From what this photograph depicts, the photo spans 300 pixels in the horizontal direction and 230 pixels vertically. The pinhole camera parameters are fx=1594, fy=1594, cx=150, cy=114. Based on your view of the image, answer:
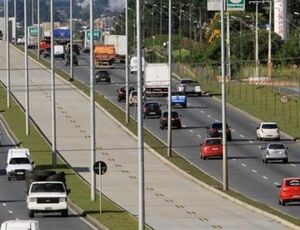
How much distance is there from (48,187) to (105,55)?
323ft

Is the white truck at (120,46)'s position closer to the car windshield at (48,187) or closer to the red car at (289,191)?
the red car at (289,191)

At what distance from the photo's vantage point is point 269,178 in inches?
3061

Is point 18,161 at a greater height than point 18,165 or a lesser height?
greater

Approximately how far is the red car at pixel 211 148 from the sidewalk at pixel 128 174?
2.81m

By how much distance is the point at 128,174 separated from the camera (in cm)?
7919

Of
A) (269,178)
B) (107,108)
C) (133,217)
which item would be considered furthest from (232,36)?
(133,217)

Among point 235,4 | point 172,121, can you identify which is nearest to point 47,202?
point 235,4

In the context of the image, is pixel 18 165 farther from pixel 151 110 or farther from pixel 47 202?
pixel 151 110

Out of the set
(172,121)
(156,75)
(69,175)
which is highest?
(156,75)

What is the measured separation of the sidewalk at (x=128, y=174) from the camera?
58.4 meters

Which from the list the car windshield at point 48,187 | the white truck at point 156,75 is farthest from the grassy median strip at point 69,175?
the white truck at point 156,75

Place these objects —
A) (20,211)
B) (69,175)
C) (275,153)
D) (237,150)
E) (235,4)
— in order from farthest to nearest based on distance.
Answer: (235,4) → (237,150) → (275,153) → (69,175) → (20,211)

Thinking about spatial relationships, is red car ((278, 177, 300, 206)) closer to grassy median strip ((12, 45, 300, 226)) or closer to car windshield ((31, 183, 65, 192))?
grassy median strip ((12, 45, 300, 226))

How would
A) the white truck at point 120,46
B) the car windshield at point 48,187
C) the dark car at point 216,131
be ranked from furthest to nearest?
the white truck at point 120,46 < the dark car at point 216,131 < the car windshield at point 48,187
